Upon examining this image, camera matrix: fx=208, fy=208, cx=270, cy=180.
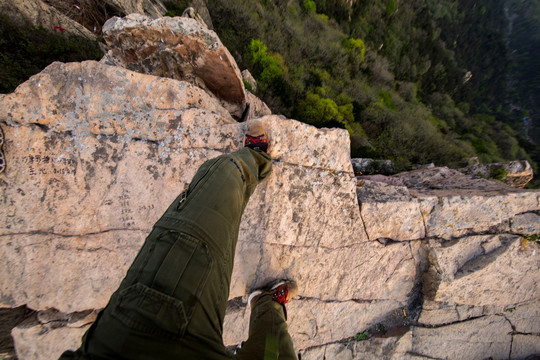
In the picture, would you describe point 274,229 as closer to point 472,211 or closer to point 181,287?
point 181,287

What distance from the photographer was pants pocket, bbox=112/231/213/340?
864mm

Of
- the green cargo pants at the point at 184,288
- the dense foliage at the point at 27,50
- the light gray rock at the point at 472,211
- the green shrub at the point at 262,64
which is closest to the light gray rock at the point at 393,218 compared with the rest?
the light gray rock at the point at 472,211

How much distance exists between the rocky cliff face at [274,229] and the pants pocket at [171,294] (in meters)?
1.25

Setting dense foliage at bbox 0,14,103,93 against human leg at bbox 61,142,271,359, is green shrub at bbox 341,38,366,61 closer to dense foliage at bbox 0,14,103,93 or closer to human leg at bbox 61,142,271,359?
dense foliage at bbox 0,14,103,93

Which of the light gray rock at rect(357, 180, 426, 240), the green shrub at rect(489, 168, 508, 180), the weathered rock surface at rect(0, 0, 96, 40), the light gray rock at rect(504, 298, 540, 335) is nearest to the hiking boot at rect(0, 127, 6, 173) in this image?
the light gray rock at rect(357, 180, 426, 240)

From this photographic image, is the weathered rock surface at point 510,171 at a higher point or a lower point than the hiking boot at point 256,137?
lower

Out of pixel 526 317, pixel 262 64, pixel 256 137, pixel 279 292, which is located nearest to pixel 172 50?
pixel 256 137

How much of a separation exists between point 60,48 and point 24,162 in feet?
15.6

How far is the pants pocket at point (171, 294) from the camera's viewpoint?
864mm

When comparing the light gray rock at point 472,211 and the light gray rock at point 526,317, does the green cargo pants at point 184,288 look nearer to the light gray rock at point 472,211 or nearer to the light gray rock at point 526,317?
the light gray rock at point 472,211

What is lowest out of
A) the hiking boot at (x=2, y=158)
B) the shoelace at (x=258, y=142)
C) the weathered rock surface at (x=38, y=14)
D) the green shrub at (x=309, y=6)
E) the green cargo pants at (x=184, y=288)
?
the green cargo pants at (x=184, y=288)

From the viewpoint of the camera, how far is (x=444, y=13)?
24219mm

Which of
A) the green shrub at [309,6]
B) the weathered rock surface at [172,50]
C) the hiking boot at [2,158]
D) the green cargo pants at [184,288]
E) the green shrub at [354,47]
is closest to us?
the green cargo pants at [184,288]

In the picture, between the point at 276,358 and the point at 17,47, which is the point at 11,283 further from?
the point at 17,47
